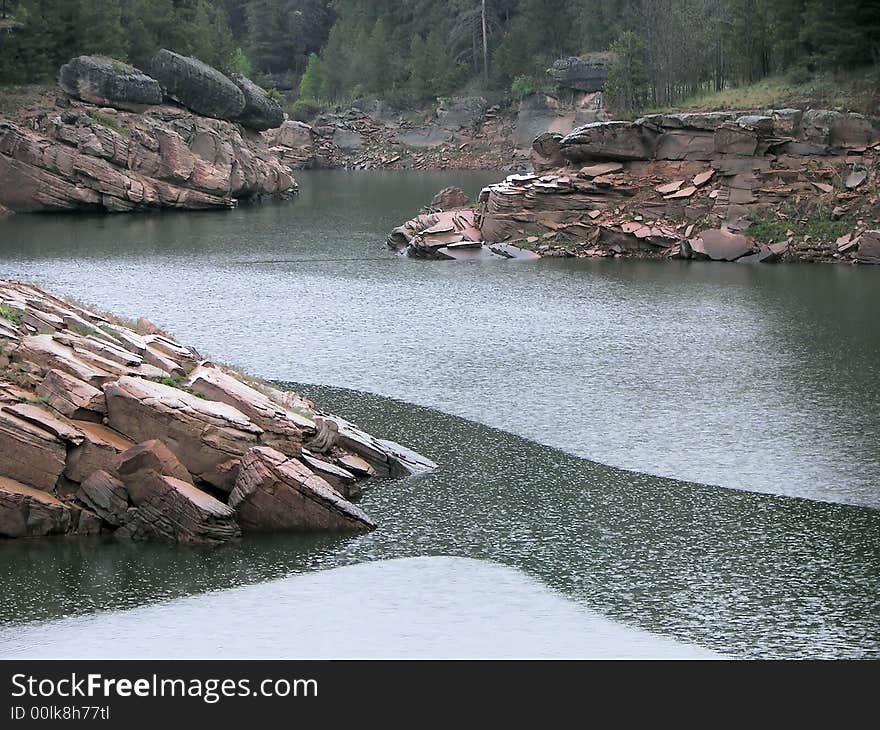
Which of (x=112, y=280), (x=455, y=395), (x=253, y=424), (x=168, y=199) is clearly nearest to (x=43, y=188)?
(x=168, y=199)

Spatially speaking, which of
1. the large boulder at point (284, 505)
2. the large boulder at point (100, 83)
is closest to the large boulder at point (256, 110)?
the large boulder at point (100, 83)

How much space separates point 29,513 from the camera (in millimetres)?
19984

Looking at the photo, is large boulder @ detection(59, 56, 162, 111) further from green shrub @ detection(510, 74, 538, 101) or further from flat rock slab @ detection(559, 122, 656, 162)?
green shrub @ detection(510, 74, 538, 101)

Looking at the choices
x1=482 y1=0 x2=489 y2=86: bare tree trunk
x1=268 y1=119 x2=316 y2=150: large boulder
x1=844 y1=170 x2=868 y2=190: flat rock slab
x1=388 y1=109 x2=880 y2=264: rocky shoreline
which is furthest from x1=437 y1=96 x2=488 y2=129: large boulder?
x1=844 y1=170 x2=868 y2=190: flat rock slab

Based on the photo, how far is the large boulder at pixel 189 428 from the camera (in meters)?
21.1

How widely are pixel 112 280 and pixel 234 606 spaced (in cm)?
3172

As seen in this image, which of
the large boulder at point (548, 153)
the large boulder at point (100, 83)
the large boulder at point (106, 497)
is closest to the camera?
the large boulder at point (106, 497)

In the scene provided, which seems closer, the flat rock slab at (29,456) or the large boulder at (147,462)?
the flat rock slab at (29,456)

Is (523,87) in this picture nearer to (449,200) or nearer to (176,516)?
(449,200)

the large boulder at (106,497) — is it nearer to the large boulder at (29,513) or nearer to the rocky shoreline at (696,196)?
the large boulder at (29,513)

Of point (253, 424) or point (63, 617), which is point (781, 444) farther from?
point (63, 617)

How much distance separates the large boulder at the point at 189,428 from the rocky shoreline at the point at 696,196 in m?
32.4

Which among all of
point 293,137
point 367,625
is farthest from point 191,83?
point 367,625

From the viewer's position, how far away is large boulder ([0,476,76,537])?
19.9m
